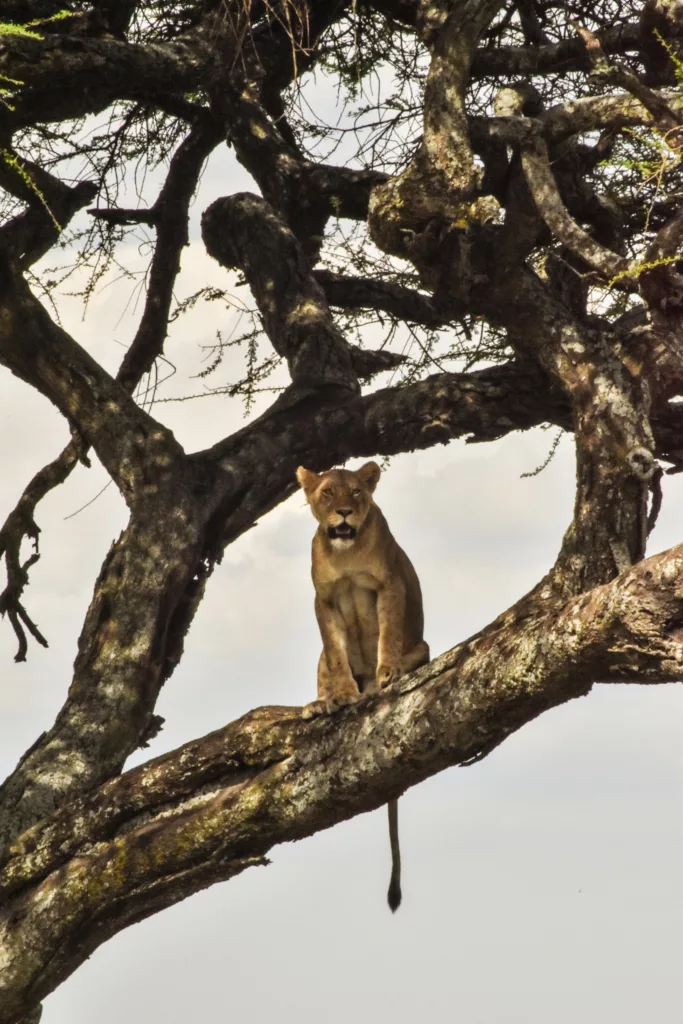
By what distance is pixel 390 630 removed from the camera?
7.13 m

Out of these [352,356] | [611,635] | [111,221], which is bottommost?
[611,635]

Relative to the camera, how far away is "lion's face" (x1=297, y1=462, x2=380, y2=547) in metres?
7.24

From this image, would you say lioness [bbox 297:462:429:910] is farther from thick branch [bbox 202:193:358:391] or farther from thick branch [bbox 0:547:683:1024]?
thick branch [bbox 202:193:358:391]

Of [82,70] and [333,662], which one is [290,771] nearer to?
[333,662]

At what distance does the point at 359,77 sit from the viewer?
9547 mm

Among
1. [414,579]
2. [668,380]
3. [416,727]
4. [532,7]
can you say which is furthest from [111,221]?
[416,727]

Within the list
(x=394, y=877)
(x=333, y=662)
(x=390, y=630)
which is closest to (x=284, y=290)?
(x=390, y=630)

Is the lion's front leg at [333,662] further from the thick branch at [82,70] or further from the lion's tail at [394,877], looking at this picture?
the thick branch at [82,70]

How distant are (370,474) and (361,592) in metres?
0.71

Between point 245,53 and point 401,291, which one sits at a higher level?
point 245,53

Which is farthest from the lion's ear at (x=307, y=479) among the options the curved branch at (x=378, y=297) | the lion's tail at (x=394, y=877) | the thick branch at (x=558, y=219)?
the curved branch at (x=378, y=297)

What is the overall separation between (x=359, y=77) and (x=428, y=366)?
2.16 meters

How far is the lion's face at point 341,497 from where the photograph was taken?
724cm

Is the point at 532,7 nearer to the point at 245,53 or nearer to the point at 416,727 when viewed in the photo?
the point at 245,53
